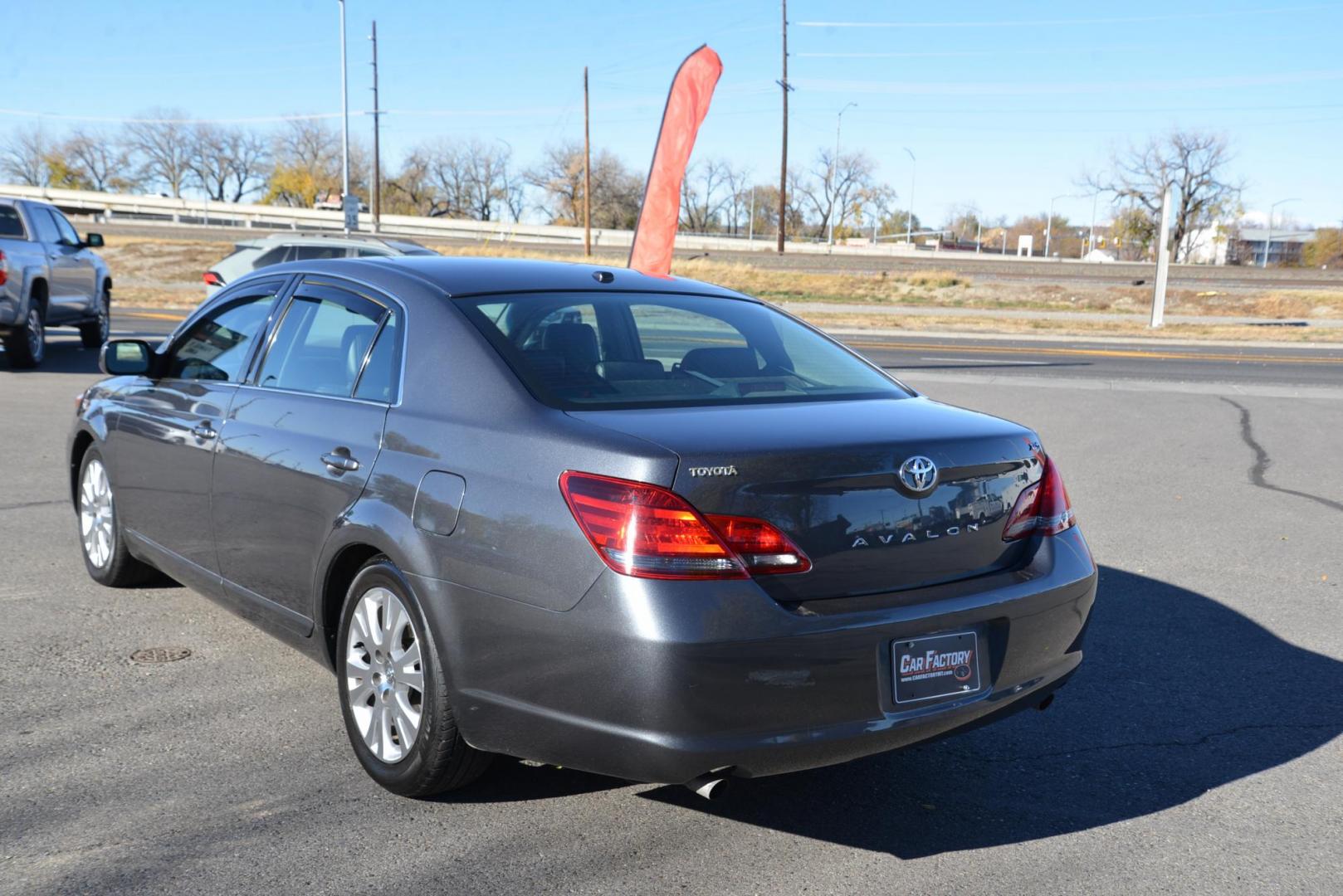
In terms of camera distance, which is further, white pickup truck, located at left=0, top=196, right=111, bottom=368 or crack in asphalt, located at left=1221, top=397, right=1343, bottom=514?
white pickup truck, located at left=0, top=196, right=111, bottom=368

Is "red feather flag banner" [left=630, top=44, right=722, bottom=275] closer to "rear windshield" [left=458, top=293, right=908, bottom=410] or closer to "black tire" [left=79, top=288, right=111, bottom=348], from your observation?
"black tire" [left=79, top=288, right=111, bottom=348]

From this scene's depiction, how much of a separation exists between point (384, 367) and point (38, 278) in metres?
12.0

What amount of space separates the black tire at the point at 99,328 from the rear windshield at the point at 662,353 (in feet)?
46.6

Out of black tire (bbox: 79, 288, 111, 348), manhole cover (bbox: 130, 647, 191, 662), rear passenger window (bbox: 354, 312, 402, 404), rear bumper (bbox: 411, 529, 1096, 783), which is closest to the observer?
rear bumper (bbox: 411, 529, 1096, 783)

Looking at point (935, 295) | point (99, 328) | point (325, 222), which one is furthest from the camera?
point (325, 222)

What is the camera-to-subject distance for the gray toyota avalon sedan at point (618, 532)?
306 cm

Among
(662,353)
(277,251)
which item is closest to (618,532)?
(662,353)

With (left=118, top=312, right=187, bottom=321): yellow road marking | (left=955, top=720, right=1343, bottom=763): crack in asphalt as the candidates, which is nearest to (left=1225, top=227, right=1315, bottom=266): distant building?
(left=118, top=312, right=187, bottom=321): yellow road marking

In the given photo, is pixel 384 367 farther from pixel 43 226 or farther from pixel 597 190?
pixel 597 190

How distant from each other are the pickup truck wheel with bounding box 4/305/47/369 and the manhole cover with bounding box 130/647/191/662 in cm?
1045

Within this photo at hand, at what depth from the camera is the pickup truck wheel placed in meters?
14.0

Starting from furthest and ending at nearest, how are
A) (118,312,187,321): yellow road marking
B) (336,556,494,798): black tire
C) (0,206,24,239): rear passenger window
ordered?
1. (118,312,187,321): yellow road marking
2. (0,206,24,239): rear passenger window
3. (336,556,494,798): black tire

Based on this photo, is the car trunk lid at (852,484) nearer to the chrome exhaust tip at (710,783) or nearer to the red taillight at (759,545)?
the red taillight at (759,545)

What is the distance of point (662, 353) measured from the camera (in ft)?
14.1
